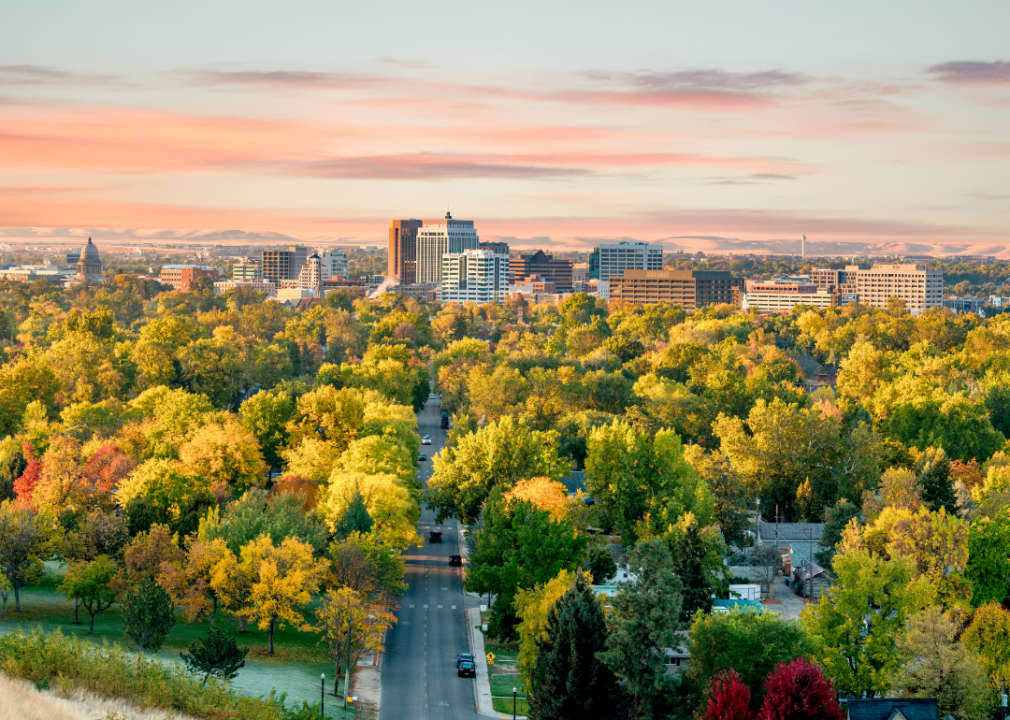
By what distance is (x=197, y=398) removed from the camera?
293ft

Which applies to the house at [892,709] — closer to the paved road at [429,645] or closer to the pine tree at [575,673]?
the pine tree at [575,673]

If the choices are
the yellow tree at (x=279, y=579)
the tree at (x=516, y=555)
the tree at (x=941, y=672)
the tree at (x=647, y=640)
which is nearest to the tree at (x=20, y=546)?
the yellow tree at (x=279, y=579)

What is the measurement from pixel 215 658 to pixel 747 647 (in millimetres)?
20834

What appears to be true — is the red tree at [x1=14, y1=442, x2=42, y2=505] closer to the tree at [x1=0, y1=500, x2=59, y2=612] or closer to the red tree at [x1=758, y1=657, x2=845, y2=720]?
the tree at [x1=0, y1=500, x2=59, y2=612]

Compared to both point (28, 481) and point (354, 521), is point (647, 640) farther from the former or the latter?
point (28, 481)

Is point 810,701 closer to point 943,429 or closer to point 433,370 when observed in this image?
point 943,429

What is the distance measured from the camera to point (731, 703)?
38.5m

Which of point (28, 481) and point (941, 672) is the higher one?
point (28, 481)

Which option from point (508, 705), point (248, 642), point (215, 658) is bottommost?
point (508, 705)

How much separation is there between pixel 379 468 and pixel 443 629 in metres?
15.8

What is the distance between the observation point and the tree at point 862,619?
4516cm

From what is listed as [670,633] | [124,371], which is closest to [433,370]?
[124,371]

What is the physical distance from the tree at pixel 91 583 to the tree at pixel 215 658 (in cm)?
1005

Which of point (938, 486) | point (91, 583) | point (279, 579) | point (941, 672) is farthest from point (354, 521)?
point (938, 486)
